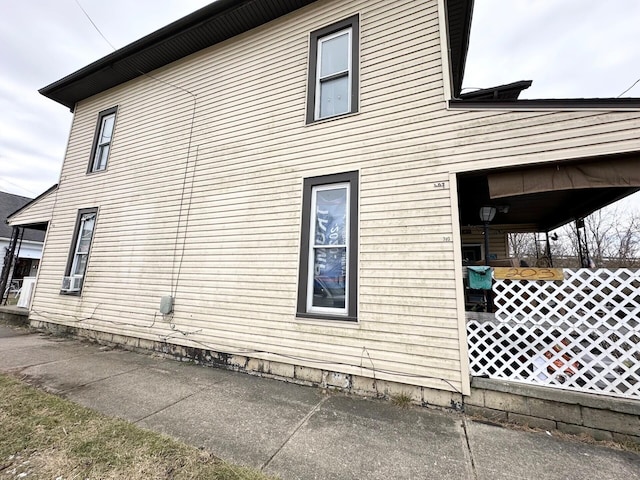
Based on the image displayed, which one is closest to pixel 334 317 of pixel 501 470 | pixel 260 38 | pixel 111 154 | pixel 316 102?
pixel 501 470

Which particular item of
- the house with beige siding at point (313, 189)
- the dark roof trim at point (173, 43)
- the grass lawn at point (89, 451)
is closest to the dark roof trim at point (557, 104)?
the house with beige siding at point (313, 189)

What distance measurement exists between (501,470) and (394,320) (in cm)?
163

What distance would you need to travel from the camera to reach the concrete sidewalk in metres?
2.10

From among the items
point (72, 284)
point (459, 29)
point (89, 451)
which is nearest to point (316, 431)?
point (89, 451)

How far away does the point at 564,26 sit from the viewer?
10.7 metres

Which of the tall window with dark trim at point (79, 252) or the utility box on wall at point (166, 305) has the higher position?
the tall window with dark trim at point (79, 252)

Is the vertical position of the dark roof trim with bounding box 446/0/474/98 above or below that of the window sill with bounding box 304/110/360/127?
above

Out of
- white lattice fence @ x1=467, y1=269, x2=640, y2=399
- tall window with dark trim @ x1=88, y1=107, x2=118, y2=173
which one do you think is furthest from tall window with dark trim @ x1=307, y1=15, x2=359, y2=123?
tall window with dark trim @ x1=88, y1=107, x2=118, y2=173

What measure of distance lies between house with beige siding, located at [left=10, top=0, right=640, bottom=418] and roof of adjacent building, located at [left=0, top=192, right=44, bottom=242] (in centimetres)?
1582

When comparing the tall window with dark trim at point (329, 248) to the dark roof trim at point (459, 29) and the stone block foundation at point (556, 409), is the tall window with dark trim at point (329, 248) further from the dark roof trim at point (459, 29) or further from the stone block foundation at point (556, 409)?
the dark roof trim at point (459, 29)

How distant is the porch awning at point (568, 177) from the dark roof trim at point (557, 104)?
1.90ft

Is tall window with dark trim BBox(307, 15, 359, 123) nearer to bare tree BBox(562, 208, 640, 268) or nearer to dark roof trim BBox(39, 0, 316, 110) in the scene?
dark roof trim BBox(39, 0, 316, 110)

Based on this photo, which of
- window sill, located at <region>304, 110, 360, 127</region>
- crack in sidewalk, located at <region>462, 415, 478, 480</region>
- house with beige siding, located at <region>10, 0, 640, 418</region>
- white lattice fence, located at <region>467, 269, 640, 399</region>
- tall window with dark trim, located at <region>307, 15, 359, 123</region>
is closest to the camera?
crack in sidewalk, located at <region>462, 415, 478, 480</region>

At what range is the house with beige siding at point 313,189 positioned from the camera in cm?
329
